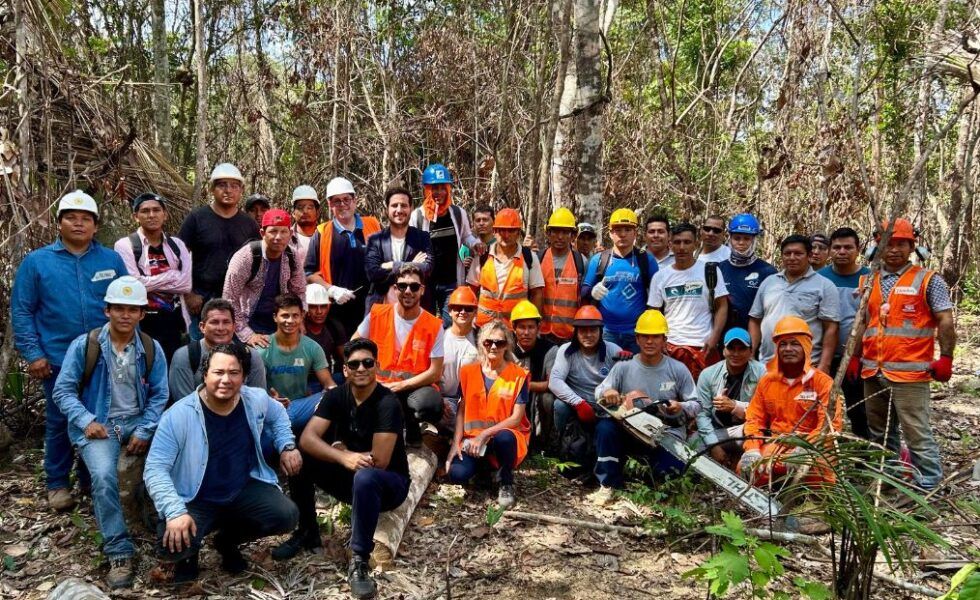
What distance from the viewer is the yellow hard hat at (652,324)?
17.7ft

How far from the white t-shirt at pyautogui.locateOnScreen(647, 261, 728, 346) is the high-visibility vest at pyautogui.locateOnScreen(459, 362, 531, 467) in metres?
1.42

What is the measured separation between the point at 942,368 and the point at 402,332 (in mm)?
3947

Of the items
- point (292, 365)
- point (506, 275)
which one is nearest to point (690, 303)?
point (506, 275)

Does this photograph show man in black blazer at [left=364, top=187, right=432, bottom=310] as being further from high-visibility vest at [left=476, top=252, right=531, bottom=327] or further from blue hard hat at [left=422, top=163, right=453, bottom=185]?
high-visibility vest at [left=476, top=252, right=531, bottom=327]

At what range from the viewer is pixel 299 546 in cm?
436

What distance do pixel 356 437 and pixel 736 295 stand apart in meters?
3.55

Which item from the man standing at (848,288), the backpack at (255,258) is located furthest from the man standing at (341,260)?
the man standing at (848,288)

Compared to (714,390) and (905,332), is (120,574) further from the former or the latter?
(905,332)

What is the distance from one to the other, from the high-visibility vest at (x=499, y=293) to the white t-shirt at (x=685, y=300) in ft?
3.65

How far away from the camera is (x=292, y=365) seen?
506 cm

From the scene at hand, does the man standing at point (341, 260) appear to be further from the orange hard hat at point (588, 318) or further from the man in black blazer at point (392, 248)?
the orange hard hat at point (588, 318)

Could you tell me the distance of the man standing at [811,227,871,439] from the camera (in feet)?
19.1

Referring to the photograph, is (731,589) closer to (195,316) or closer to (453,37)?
(195,316)

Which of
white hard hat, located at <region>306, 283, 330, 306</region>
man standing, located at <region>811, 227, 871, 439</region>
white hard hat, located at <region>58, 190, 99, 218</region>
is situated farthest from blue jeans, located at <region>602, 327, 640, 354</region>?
white hard hat, located at <region>58, 190, 99, 218</region>
